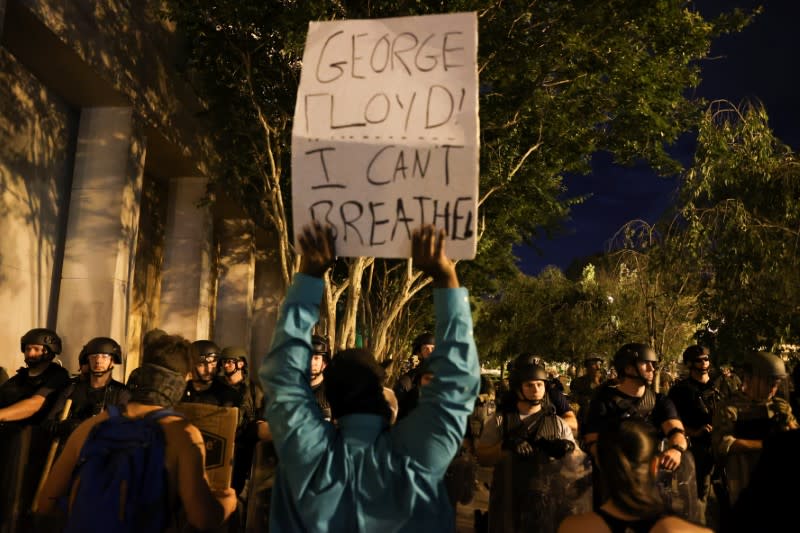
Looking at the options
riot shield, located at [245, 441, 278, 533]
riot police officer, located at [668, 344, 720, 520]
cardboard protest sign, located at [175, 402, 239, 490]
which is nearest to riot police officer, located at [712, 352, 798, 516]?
riot police officer, located at [668, 344, 720, 520]

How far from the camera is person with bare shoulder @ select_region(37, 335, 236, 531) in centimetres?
265

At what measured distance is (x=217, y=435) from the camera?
3.86 meters

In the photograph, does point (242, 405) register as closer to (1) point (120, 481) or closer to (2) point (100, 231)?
(1) point (120, 481)

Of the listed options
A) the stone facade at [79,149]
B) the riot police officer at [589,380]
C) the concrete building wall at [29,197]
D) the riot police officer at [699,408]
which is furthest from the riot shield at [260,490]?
the concrete building wall at [29,197]

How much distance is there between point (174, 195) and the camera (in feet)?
58.4

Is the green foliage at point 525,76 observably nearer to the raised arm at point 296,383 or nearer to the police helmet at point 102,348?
the police helmet at point 102,348

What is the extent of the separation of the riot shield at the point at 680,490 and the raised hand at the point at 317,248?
10.4 feet

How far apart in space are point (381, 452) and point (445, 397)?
0.27 meters

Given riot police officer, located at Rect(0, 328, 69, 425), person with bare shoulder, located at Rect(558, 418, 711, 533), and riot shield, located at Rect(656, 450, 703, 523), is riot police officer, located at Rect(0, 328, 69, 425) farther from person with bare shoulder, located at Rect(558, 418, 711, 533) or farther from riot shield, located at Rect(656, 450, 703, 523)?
riot shield, located at Rect(656, 450, 703, 523)

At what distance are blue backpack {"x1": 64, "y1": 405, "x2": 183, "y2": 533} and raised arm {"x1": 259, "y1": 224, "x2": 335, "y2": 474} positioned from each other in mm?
900

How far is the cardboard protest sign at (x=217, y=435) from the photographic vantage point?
149 inches

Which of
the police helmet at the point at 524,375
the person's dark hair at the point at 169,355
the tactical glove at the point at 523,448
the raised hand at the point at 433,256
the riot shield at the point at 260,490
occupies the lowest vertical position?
the riot shield at the point at 260,490

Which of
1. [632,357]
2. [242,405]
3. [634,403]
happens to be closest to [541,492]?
[634,403]

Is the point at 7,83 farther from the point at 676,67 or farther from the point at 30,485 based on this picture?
the point at 676,67
